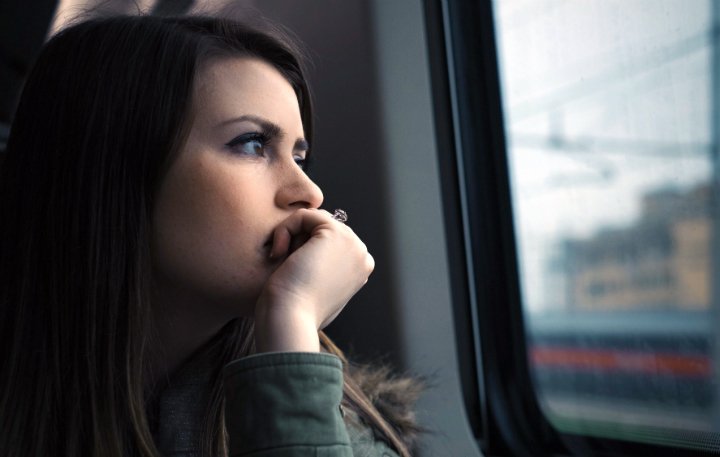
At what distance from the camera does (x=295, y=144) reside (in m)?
1.12

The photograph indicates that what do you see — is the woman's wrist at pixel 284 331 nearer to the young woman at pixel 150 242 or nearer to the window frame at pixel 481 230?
the young woman at pixel 150 242

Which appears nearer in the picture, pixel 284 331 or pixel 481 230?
pixel 284 331

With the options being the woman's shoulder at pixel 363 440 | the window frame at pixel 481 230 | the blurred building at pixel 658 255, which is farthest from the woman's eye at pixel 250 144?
the blurred building at pixel 658 255

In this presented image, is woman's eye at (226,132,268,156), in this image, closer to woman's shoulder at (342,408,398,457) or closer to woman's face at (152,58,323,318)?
woman's face at (152,58,323,318)

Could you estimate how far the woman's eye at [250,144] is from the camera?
1037mm

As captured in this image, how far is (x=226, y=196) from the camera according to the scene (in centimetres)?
100

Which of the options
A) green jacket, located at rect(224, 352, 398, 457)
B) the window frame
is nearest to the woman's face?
green jacket, located at rect(224, 352, 398, 457)

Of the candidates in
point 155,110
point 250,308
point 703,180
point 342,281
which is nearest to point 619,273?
point 703,180

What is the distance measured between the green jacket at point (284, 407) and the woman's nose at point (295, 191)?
0.25 m

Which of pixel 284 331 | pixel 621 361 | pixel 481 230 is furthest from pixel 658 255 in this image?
pixel 284 331

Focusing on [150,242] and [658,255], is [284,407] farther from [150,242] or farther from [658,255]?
[658,255]

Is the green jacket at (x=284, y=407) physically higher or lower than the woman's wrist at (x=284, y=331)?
lower

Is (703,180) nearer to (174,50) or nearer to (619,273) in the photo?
(619,273)

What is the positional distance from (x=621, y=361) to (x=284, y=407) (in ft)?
2.62
